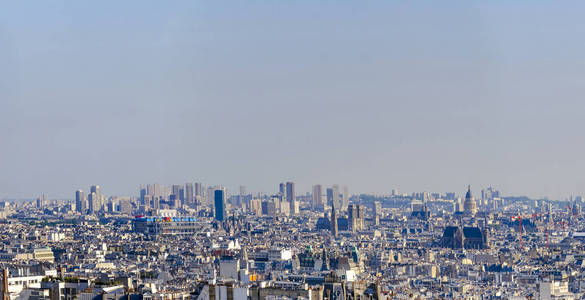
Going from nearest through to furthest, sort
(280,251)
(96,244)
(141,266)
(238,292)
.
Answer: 1. (238,292)
2. (141,266)
3. (280,251)
4. (96,244)

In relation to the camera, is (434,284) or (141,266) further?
(141,266)

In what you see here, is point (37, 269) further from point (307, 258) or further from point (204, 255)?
point (204, 255)

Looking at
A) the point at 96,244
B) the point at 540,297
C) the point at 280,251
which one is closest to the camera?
the point at 540,297

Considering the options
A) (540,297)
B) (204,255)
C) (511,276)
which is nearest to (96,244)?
(204,255)

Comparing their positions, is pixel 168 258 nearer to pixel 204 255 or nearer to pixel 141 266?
pixel 204 255

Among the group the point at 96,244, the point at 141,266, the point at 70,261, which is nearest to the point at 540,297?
the point at 141,266

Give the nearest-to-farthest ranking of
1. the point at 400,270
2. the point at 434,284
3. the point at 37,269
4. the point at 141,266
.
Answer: the point at 37,269 < the point at 434,284 < the point at 141,266 < the point at 400,270

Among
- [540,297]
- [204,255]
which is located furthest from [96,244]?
[540,297]

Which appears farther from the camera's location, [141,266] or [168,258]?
[168,258]

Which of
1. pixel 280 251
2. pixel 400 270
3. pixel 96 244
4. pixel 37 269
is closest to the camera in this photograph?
pixel 37 269
